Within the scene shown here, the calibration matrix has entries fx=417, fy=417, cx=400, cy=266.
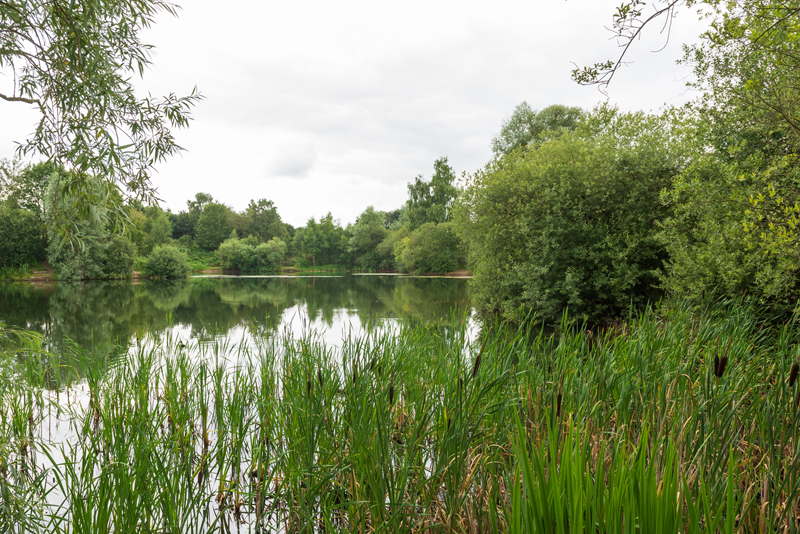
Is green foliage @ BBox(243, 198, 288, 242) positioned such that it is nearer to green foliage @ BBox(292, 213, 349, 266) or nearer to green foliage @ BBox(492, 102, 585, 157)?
green foliage @ BBox(292, 213, 349, 266)

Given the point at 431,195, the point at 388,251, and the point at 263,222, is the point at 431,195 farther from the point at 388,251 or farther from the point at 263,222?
the point at 263,222

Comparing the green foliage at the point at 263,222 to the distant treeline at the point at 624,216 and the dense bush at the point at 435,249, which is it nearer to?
the dense bush at the point at 435,249

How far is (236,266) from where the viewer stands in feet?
169

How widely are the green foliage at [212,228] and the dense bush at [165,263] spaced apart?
21702 mm

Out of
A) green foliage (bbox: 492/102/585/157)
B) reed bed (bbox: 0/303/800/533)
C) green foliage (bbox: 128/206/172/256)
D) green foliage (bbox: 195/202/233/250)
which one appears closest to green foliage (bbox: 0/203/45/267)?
green foliage (bbox: 128/206/172/256)

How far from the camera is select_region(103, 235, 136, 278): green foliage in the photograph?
32094 millimetres

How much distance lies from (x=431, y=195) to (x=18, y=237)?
34477 millimetres

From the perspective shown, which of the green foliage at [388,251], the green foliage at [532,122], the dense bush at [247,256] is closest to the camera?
the green foliage at [532,122]

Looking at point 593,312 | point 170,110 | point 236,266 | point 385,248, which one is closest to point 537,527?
point 170,110

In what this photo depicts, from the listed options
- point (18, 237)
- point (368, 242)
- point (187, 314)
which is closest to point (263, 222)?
point (368, 242)

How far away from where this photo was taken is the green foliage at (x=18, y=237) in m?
30.4

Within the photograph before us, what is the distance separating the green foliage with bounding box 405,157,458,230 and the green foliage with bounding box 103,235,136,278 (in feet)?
82.8

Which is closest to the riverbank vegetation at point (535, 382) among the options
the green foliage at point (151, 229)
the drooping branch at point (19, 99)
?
the drooping branch at point (19, 99)

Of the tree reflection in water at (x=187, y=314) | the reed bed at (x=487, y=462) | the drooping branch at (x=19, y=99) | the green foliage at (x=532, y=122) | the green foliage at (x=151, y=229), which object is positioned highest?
the green foliage at (x=532, y=122)
